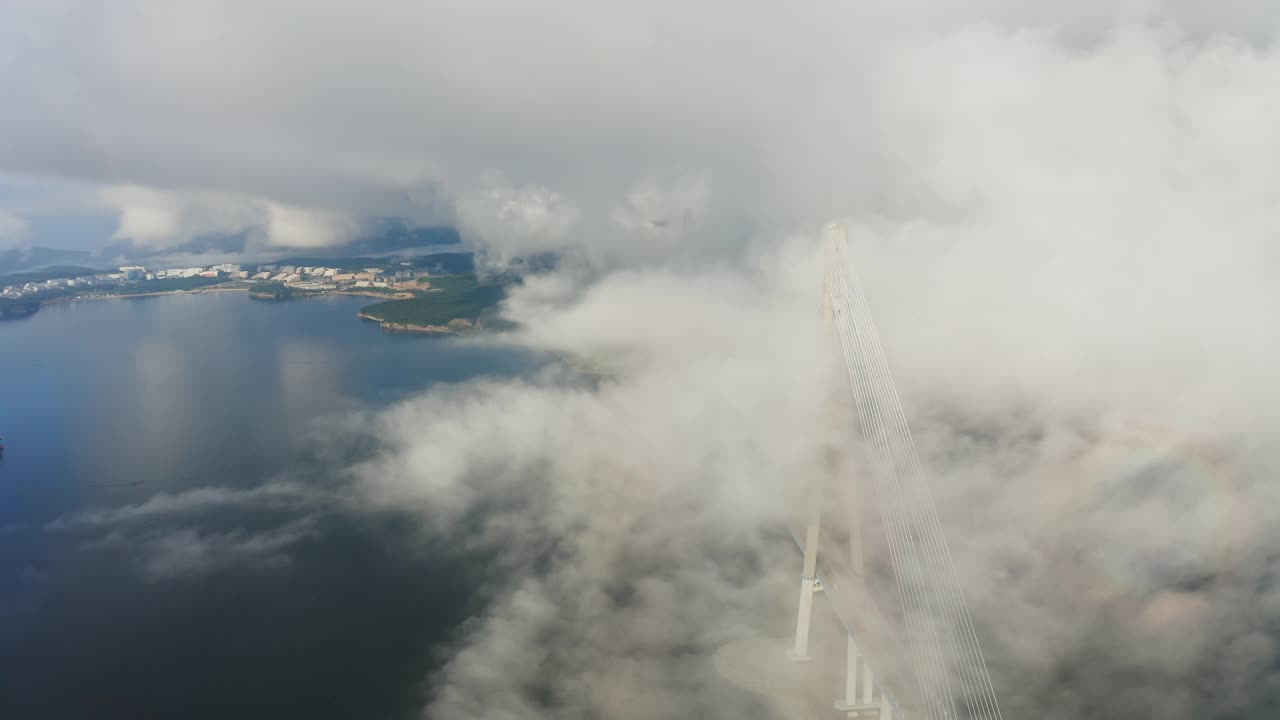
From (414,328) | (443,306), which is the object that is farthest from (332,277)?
(414,328)

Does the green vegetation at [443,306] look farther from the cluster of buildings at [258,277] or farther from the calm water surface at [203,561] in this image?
the calm water surface at [203,561]

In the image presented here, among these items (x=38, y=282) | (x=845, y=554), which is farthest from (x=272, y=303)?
(x=845, y=554)

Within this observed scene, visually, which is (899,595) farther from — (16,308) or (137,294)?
(137,294)

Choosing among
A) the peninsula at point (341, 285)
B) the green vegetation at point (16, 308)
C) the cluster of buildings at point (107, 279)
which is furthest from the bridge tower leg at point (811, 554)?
the cluster of buildings at point (107, 279)

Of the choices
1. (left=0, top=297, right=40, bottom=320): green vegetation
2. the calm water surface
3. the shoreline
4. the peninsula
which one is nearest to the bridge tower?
the calm water surface

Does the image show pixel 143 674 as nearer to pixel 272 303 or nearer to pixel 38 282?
pixel 272 303
